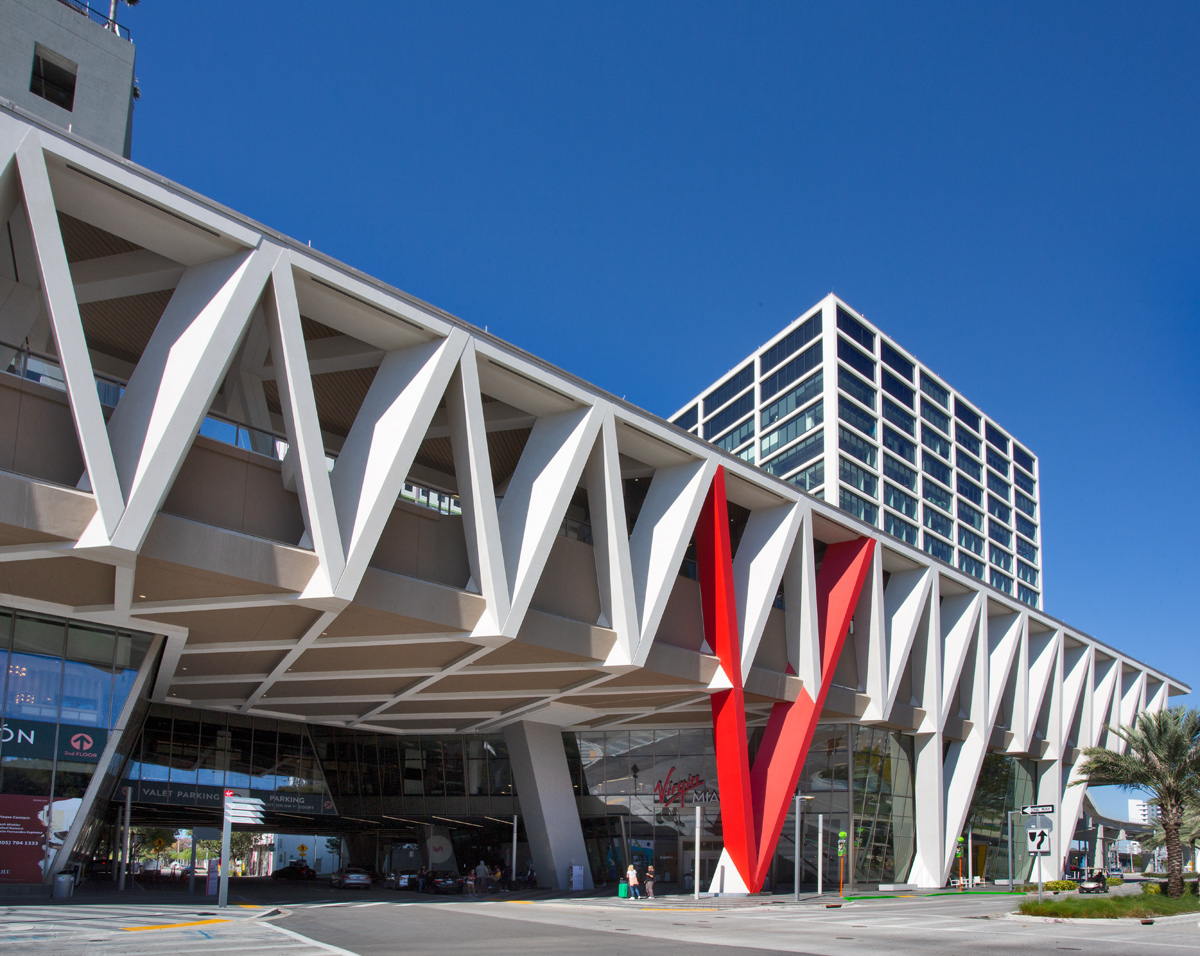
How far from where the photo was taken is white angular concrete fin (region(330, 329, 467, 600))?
2155cm

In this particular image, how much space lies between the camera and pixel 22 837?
74.4 ft

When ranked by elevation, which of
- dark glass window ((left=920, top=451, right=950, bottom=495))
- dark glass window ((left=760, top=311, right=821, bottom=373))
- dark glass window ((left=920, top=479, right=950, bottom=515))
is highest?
dark glass window ((left=760, top=311, right=821, bottom=373))

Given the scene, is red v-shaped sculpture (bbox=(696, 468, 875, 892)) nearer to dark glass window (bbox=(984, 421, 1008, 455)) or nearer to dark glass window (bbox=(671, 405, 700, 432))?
dark glass window (bbox=(671, 405, 700, 432))

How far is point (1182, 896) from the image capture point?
33.5 m

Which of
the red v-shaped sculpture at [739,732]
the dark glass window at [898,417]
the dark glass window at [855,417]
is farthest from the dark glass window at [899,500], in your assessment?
the red v-shaped sculpture at [739,732]

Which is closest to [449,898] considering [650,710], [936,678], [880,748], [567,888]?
[567,888]

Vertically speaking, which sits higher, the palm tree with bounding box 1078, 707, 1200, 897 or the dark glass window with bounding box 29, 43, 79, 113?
the dark glass window with bounding box 29, 43, 79, 113

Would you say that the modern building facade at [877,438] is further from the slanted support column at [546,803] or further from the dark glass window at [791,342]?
the slanted support column at [546,803]

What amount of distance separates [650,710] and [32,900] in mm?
21908

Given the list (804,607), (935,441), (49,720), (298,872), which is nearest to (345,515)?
(49,720)

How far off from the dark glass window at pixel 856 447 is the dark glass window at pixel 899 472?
6.41 feet

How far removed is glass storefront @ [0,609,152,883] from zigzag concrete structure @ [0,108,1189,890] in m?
0.40

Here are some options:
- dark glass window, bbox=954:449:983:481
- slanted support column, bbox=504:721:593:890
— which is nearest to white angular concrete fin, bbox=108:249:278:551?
slanted support column, bbox=504:721:593:890

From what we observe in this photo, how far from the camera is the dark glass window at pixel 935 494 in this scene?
9994 centimetres
